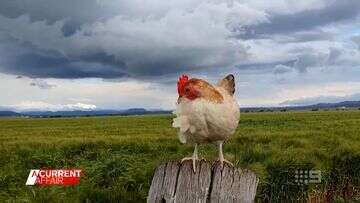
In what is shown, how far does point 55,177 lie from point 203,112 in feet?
26.3

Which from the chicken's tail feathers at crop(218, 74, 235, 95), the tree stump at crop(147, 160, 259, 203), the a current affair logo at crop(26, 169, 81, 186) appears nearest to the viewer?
the tree stump at crop(147, 160, 259, 203)

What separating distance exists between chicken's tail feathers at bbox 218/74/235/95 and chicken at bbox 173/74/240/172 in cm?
14

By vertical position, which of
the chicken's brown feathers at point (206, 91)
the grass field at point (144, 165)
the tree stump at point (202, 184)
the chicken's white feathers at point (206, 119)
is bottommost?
the grass field at point (144, 165)

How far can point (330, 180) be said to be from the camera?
1399 cm

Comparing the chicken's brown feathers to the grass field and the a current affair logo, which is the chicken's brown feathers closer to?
the a current affair logo

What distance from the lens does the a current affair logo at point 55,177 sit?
36.6 feet

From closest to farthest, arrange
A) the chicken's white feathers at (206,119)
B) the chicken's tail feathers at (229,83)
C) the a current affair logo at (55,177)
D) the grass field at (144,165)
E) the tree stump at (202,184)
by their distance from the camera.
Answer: the tree stump at (202,184) → the chicken's white feathers at (206,119) → the chicken's tail feathers at (229,83) → the a current affair logo at (55,177) → the grass field at (144,165)

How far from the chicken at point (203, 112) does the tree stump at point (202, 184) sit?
0.69 ft

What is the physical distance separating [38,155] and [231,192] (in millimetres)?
15435

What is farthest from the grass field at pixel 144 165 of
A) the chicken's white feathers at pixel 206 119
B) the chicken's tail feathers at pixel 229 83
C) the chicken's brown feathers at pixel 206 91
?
the chicken's brown feathers at pixel 206 91

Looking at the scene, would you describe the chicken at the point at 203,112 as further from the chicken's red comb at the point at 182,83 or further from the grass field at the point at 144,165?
the grass field at the point at 144,165

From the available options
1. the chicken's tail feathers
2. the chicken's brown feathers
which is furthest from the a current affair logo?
the chicken's brown feathers

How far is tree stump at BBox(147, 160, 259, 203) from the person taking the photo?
4129mm

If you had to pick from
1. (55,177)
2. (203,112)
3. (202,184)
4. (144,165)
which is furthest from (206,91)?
(144,165)
